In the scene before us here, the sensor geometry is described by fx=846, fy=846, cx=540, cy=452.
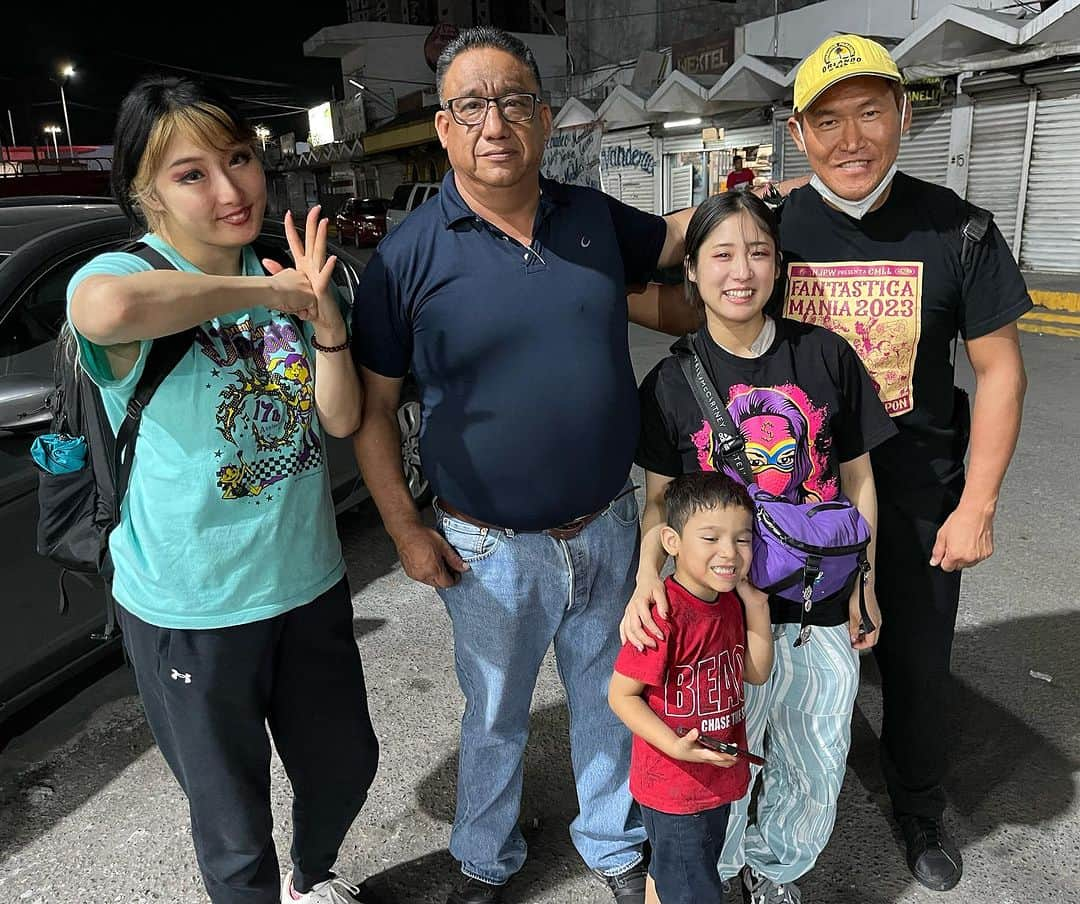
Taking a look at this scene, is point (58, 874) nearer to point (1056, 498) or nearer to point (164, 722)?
point (164, 722)

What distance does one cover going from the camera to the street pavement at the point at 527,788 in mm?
2381

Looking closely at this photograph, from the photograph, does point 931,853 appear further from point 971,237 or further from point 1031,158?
point 1031,158

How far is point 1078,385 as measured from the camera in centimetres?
720

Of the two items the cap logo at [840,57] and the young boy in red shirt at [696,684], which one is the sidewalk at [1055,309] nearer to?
the cap logo at [840,57]

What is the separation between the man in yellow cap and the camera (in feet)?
6.67

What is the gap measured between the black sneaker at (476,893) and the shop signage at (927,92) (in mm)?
14154

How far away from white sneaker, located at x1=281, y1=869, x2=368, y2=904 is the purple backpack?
1383 millimetres

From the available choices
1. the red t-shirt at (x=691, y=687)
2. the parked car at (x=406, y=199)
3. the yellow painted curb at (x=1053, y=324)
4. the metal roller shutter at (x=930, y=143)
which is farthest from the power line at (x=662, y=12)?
the red t-shirt at (x=691, y=687)

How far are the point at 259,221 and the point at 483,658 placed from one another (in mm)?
1153

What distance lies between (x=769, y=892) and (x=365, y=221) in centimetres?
2102

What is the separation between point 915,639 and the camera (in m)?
2.29

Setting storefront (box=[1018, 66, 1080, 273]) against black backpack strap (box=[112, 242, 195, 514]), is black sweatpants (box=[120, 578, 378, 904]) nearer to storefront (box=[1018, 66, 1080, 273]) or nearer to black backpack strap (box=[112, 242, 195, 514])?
black backpack strap (box=[112, 242, 195, 514])

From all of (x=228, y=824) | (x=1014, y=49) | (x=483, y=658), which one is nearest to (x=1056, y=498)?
(x=483, y=658)

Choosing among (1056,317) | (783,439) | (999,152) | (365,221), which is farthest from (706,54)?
(783,439)
